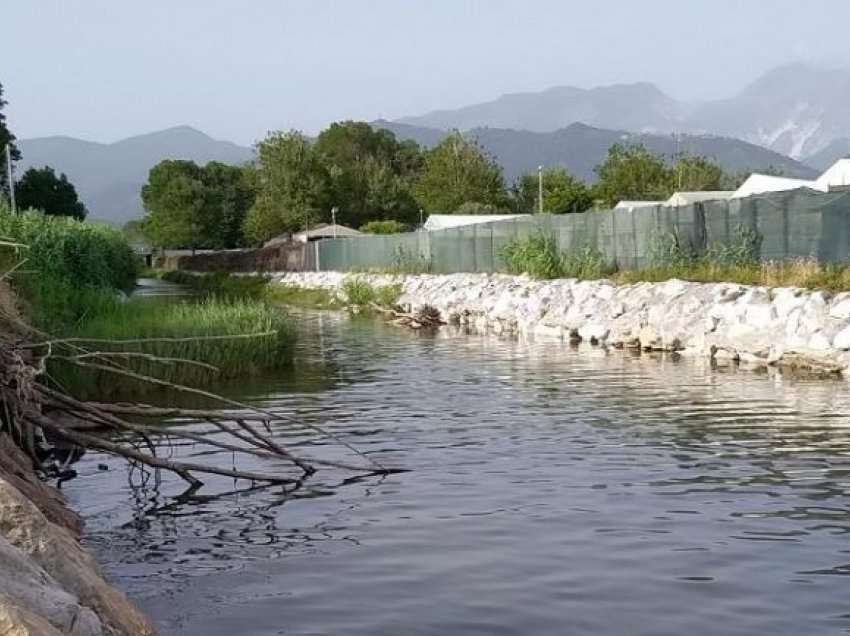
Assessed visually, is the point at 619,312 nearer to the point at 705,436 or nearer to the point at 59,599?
the point at 705,436

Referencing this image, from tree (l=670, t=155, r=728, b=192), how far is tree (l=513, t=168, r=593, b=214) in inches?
272

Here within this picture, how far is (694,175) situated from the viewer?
292ft

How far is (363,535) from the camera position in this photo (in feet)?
31.9

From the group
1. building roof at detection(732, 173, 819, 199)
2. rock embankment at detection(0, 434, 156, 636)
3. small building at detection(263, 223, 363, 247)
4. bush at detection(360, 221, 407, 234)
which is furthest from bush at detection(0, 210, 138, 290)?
bush at detection(360, 221, 407, 234)

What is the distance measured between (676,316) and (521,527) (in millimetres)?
16671

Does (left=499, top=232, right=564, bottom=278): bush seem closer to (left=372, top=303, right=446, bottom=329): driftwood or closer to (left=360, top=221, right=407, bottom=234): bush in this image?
(left=372, top=303, right=446, bottom=329): driftwood

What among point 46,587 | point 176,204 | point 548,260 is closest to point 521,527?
point 46,587

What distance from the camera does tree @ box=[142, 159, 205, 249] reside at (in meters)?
116

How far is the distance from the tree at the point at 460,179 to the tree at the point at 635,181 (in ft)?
27.6

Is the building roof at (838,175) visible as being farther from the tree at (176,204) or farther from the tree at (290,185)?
the tree at (176,204)

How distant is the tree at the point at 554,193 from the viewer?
81.3 meters

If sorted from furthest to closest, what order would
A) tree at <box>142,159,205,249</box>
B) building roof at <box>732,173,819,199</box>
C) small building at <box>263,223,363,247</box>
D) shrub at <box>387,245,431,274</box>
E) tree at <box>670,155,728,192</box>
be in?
tree at <box>142,159,205,249</box>, tree at <box>670,155,728,192</box>, small building at <box>263,223,363,247</box>, shrub at <box>387,245,431,274</box>, building roof at <box>732,173,819,199</box>

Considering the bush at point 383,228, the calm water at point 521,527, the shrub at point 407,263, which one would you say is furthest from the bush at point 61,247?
the bush at point 383,228

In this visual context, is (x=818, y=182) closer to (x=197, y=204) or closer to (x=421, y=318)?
(x=421, y=318)
